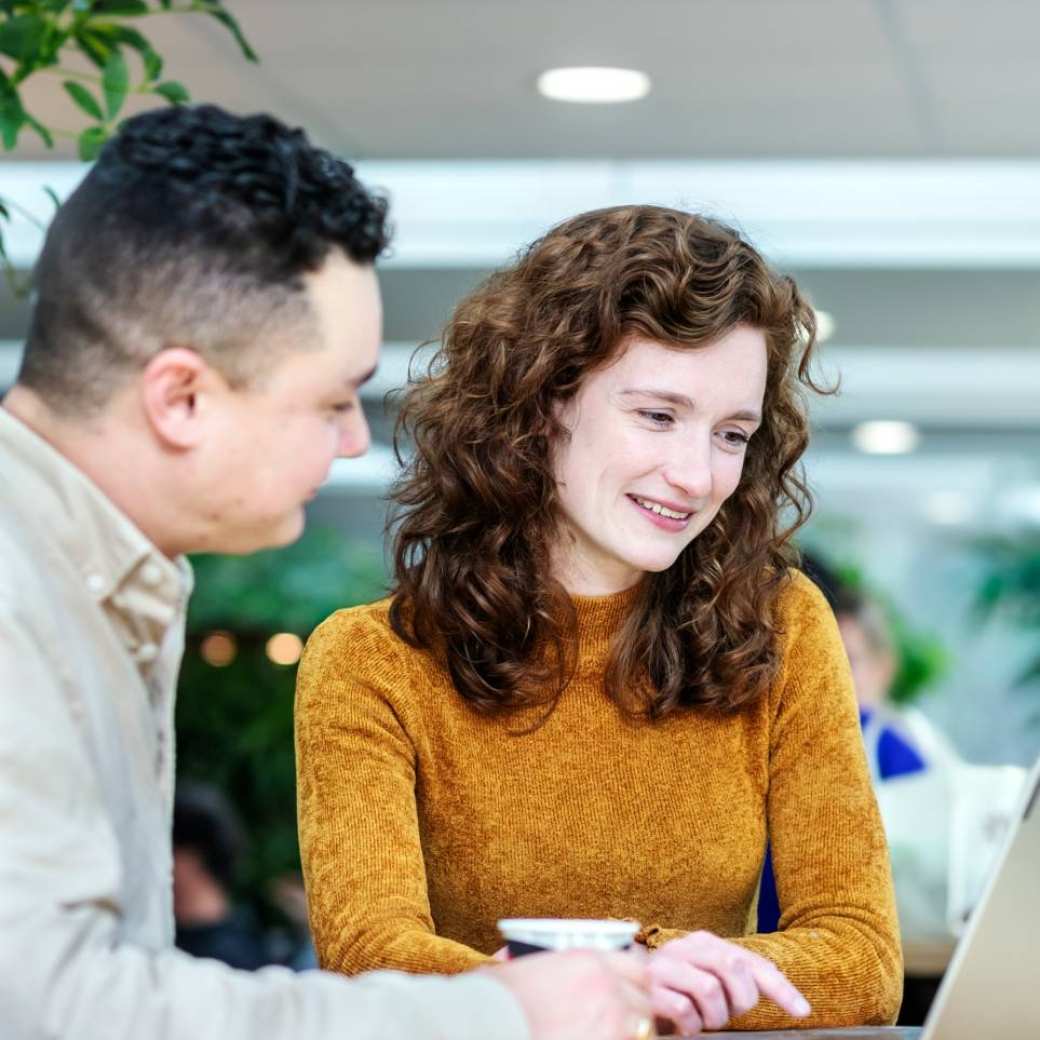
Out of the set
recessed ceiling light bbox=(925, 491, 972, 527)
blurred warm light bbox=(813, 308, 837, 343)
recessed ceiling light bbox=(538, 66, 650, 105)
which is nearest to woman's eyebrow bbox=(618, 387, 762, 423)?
recessed ceiling light bbox=(538, 66, 650, 105)

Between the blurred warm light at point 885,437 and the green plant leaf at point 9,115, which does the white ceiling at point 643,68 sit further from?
the blurred warm light at point 885,437

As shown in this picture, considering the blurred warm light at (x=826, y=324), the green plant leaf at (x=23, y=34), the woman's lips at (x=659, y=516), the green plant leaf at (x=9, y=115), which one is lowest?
the woman's lips at (x=659, y=516)

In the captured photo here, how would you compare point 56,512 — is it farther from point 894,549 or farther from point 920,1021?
point 894,549

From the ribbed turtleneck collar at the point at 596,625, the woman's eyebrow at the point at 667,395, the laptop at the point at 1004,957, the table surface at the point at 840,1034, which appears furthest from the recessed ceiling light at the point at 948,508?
the laptop at the point at 1004,957

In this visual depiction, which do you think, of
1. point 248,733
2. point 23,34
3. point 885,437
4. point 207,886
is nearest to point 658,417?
point 23,34

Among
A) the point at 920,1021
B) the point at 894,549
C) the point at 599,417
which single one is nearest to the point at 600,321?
the point at 599,417

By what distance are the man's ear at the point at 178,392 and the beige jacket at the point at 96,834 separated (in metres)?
0.06

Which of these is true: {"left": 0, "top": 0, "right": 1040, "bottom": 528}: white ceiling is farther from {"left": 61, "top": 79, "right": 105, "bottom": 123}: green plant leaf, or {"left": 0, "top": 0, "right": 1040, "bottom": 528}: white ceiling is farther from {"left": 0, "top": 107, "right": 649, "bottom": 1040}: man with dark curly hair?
{"left": 0, "top": 107, "right": 649, "bottom": 1040}: man with dark curly hair

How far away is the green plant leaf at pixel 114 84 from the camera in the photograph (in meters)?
1.88

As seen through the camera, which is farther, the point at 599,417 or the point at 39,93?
Result: the point at 39,93

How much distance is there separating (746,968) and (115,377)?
0.69 meters

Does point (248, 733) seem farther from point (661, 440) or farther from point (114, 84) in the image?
point (661, 440)

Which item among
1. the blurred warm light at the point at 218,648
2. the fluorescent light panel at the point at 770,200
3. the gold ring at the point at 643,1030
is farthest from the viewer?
the blurred warm light at the point at 218,648

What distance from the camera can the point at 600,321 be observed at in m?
1.74
